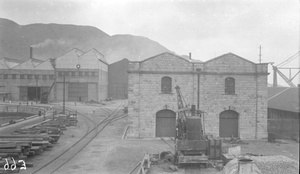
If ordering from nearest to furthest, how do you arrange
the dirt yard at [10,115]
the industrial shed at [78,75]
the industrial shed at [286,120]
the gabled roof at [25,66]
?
the industrial shed at [286,120] → the dirt yard at [10,115] → the industrial shed at [78,75] → the gabled roof at [25,66]

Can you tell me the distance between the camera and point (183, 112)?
17828mm

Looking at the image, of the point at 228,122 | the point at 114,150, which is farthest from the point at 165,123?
the point at 114,150

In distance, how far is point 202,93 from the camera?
78.0ft

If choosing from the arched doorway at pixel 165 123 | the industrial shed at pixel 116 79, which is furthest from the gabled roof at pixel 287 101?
the industrial shed at pixel 116 79

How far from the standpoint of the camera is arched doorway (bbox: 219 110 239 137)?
24125mm

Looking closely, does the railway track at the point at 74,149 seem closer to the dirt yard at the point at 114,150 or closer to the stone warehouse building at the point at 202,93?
the dirt yard at the point at 114,150

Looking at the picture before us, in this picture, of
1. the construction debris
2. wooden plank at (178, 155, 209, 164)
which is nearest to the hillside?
the construction debris

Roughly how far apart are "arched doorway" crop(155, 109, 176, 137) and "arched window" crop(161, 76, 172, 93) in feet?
5.45

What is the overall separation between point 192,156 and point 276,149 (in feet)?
27.7

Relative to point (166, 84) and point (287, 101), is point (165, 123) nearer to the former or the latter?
point (166, 84)

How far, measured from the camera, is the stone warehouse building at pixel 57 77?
2046 inches

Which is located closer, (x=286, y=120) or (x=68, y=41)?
(x=286, y=120)

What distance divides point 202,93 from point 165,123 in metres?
3.94

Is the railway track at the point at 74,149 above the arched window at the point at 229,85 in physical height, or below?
below
